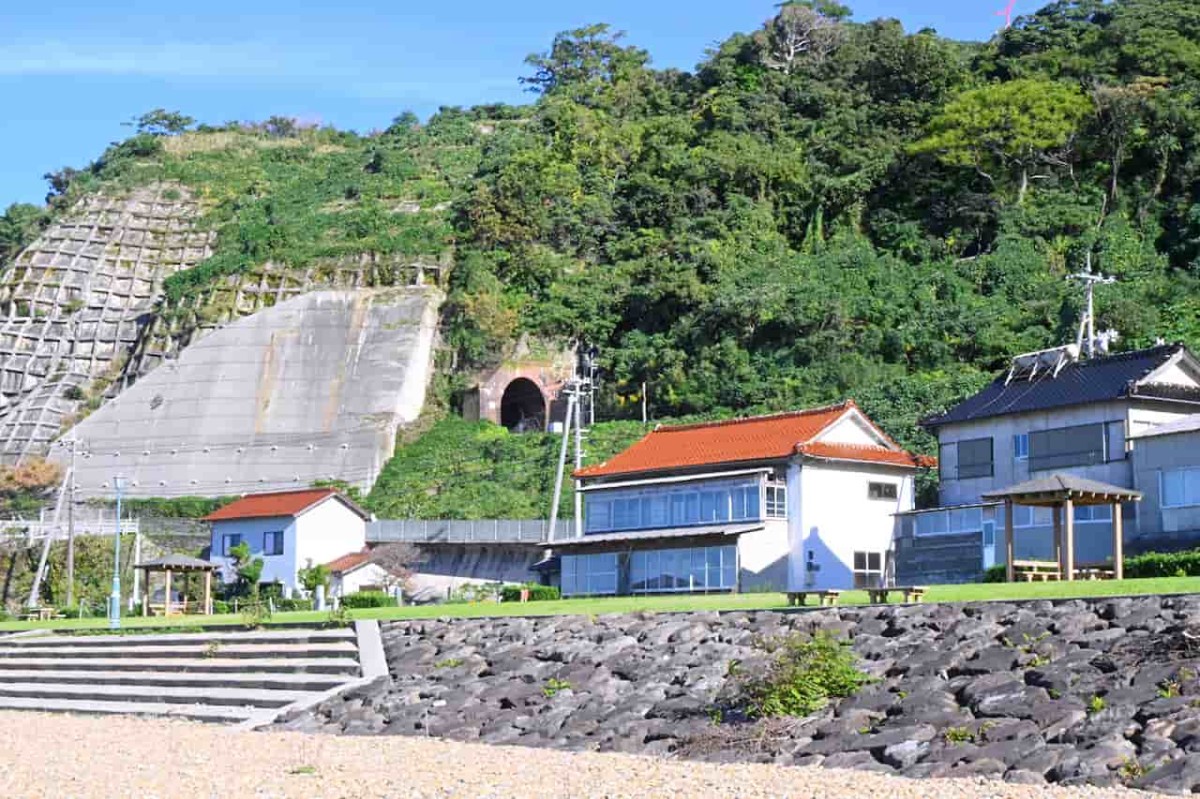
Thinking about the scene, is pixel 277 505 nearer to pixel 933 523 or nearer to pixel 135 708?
pixel 933 523

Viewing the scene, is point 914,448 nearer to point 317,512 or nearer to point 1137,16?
point 317,512

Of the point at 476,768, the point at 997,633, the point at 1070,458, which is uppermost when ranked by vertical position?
the point at 1070,458

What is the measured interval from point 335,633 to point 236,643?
2.24m

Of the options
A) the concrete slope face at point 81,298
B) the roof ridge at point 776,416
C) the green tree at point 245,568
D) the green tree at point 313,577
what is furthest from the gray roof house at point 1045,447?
the concrete slope face at point 81,298

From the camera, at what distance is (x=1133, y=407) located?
3688cm

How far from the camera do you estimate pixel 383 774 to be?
19531mm

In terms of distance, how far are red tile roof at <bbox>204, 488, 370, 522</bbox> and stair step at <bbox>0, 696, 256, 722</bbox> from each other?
78.0 ft

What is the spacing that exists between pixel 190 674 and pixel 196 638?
2.56 meters

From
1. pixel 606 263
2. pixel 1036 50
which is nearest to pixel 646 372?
pixel 606 263

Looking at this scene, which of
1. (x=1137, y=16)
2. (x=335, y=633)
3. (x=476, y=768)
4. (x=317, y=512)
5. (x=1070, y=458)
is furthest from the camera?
Answer: (x=1137, y=16)

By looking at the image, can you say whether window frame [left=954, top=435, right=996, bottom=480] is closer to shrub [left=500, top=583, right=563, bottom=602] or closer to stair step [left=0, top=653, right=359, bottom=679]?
shrub [left=500, top=583, right=563, bottom=602]

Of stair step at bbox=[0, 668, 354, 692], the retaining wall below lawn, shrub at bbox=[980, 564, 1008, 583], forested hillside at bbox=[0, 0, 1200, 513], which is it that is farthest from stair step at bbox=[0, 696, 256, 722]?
forested hillside at bbox=[0, 0, 1200, 513]

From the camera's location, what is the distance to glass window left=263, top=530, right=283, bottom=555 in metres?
56.3

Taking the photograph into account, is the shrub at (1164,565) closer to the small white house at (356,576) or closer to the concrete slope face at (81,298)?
the small white house at (356,576)
